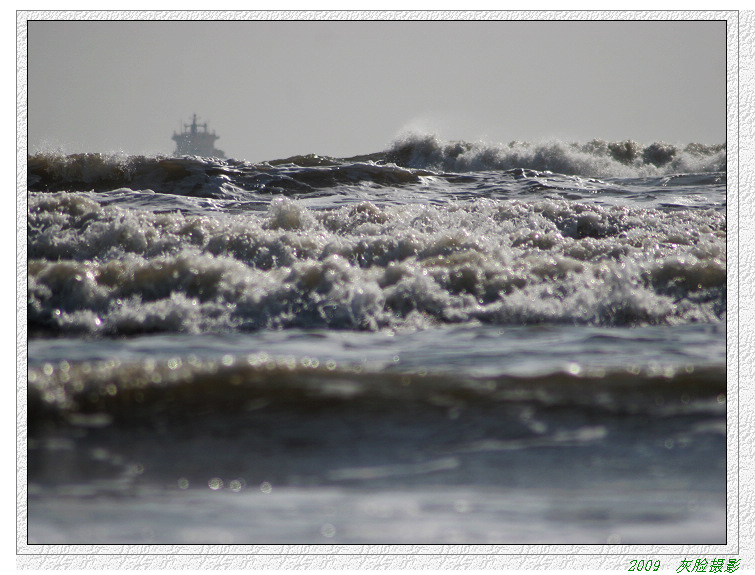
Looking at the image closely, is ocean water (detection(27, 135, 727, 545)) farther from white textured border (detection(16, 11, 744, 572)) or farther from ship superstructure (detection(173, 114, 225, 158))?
ship superstructure (detection(173, 114, 225, 158))

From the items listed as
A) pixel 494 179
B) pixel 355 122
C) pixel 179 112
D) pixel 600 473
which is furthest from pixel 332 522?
pixel 494 179

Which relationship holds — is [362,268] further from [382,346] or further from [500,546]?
[500,546]

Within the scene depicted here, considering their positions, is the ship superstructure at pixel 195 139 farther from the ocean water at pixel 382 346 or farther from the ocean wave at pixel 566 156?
the ocean wave at pixel 566 156

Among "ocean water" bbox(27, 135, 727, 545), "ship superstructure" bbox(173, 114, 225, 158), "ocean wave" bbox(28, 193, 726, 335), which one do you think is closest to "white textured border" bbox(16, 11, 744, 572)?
"ocean water" bbox(27, 135, 727, 545)

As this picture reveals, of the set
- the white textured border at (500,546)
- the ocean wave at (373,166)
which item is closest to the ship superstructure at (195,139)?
the ocean wave at (373,166)

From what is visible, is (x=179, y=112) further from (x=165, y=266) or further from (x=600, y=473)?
(x=600, y=473)
